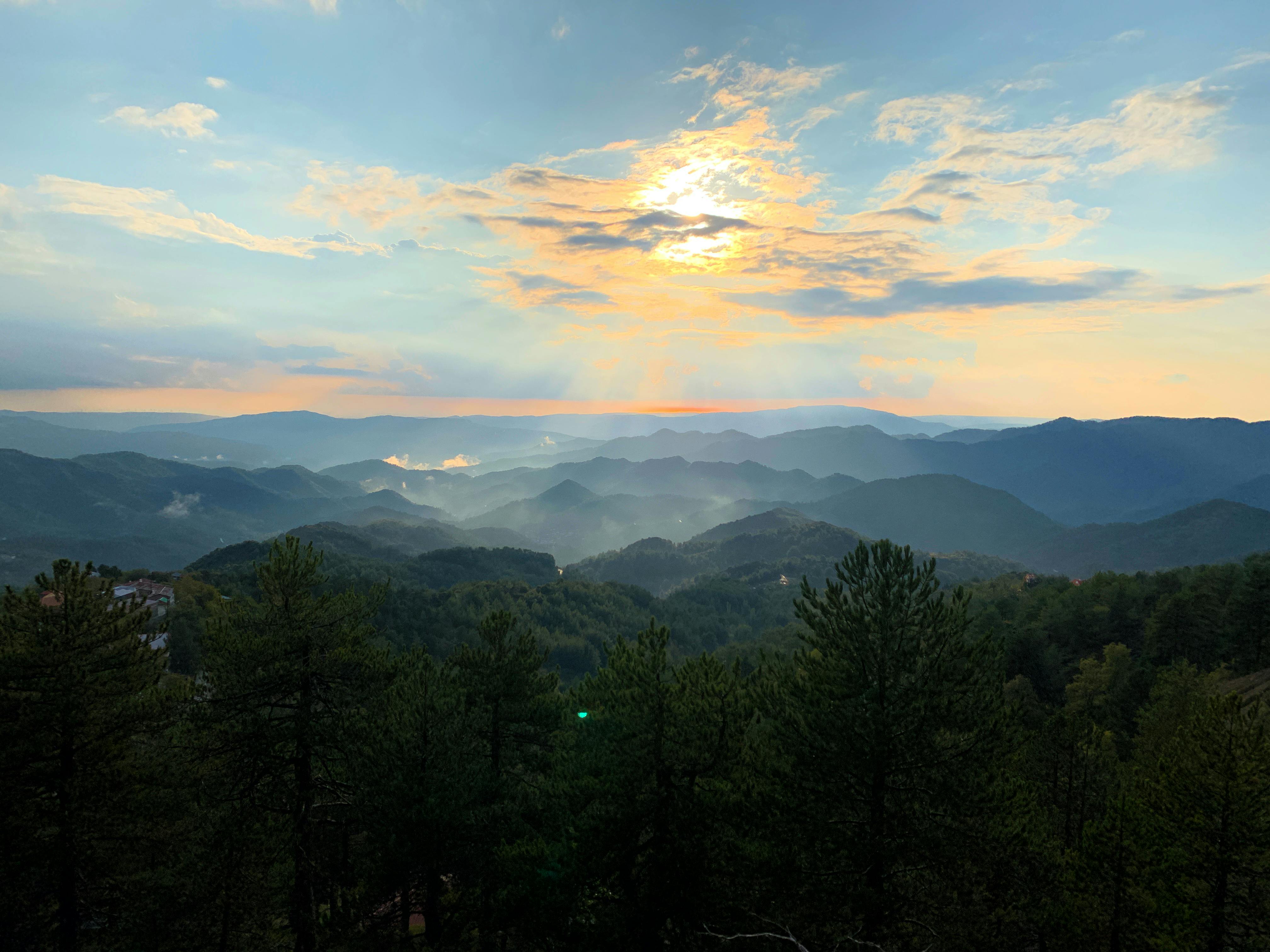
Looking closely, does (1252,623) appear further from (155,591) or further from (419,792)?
(155,591)

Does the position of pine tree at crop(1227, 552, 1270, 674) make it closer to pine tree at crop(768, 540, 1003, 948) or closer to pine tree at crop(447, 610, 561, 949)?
pine tree at crop(768, 540, 1003, 948)

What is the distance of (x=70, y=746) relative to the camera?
14.8 m

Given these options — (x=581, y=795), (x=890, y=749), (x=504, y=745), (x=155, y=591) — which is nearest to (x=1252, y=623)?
(x=890, y=749)

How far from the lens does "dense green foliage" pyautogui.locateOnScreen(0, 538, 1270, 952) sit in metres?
13.3

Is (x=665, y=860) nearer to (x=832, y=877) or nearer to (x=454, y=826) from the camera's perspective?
(x=832, y=877)

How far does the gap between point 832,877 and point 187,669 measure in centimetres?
8544

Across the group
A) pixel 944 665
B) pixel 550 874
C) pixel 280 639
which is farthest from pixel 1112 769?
pixel 280 639

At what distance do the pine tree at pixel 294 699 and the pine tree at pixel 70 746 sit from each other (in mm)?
1695

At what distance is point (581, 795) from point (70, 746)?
12240 millimetres

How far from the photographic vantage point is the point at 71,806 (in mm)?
14516

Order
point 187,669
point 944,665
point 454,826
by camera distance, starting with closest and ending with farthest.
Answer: point 944,665 < point 454,826 < point 187,669

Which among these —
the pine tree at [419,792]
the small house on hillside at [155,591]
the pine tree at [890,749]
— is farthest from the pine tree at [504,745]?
the small house on hillside at [155,591]

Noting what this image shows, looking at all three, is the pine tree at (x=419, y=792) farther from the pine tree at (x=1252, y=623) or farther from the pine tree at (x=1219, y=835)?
the pine tree at (x=1252, y=623)

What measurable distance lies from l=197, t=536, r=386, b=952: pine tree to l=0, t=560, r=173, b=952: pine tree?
Answer: 1.70m
